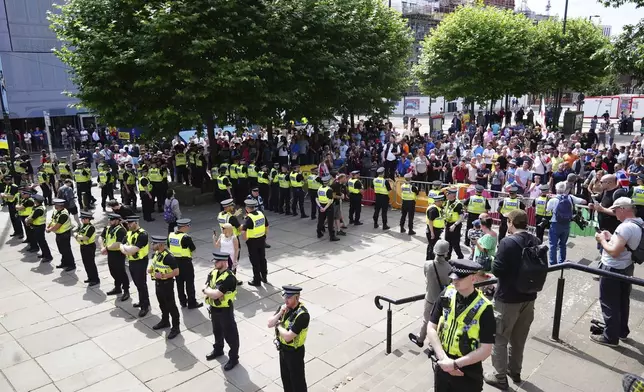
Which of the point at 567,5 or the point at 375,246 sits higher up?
the point at 567,5

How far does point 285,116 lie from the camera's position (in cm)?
1888

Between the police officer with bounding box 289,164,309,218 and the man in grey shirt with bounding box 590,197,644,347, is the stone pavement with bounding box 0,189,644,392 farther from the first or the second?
the police officer with bounding box 289,164,309,218

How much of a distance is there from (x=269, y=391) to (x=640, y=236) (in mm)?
5075

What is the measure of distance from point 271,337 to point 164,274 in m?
2.00

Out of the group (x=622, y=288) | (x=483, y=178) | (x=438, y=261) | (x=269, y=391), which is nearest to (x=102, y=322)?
(x=269, y=391)

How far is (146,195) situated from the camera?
50.7ft

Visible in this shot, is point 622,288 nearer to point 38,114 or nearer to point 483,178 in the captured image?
point 483,178

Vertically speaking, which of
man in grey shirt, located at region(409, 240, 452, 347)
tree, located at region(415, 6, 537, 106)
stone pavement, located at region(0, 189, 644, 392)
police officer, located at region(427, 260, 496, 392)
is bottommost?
stone pavement, located at region(0, 189, 644, 392)

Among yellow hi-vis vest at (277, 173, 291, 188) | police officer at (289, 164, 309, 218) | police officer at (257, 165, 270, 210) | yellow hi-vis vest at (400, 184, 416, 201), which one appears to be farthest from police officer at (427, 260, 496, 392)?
police officer at (257, 165, 270, 210)

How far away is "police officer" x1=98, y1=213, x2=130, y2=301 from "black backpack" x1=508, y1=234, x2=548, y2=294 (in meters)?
6.88

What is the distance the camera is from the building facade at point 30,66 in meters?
31.7

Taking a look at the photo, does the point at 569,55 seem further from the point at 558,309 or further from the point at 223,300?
the point at 223,300

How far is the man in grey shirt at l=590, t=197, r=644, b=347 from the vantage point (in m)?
5.86

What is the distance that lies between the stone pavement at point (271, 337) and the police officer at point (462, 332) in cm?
162
